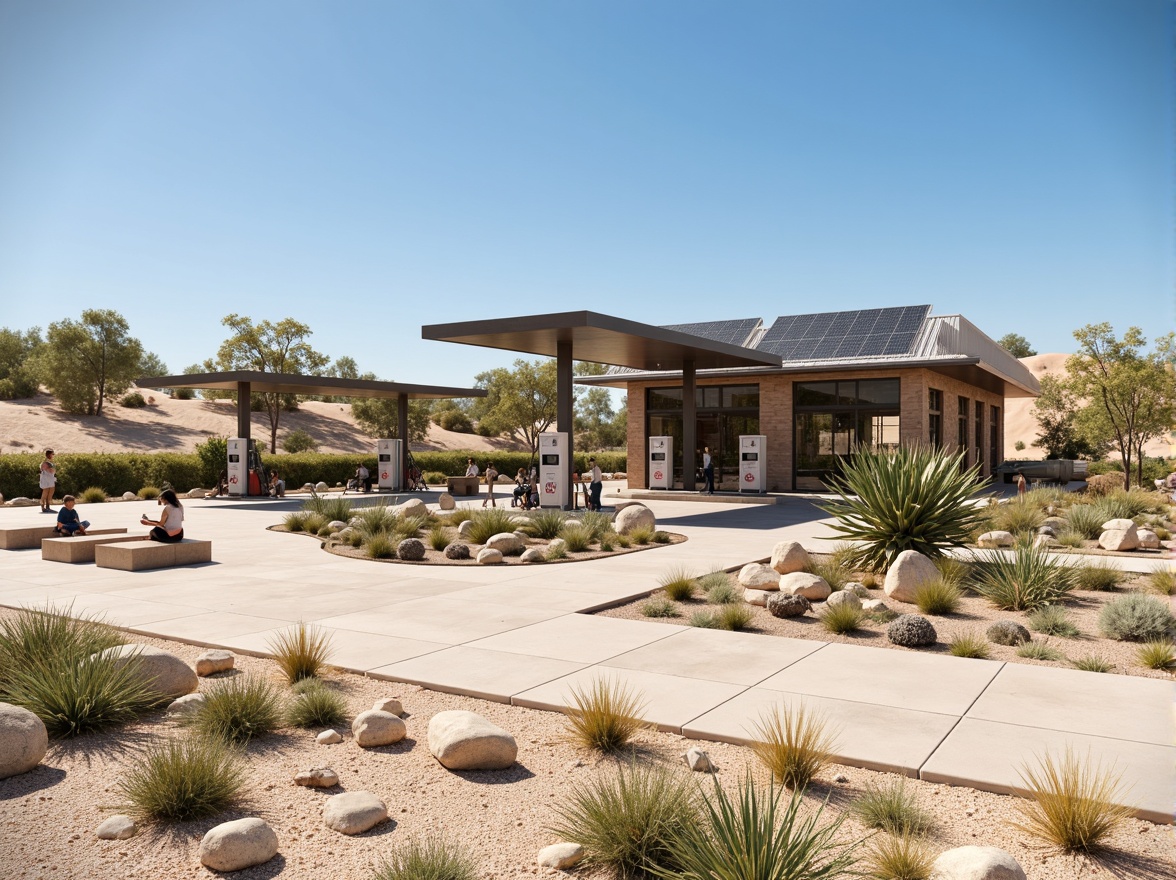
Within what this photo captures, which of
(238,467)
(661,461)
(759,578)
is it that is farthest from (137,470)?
(759,578)

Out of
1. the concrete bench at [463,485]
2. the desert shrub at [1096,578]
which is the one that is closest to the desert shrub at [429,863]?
the desert shrub at [1096,578]

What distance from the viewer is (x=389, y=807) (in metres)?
4.65

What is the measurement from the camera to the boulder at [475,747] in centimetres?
514

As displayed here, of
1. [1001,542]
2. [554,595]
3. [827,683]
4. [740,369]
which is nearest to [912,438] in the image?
[740,369]

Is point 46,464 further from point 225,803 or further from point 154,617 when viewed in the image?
point 225,803

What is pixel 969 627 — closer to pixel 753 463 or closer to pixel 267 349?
pixel 753 463

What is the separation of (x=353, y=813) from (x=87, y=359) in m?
71.9

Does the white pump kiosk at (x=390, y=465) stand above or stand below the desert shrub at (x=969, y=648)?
above

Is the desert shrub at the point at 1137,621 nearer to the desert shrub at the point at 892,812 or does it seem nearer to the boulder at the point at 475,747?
the desert shrub at the point at 892,812

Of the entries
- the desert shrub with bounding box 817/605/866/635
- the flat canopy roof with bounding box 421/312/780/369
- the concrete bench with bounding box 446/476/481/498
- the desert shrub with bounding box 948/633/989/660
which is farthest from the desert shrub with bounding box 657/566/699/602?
the concrete bench with bounding box 446/476/481/498

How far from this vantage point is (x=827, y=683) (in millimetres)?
6840

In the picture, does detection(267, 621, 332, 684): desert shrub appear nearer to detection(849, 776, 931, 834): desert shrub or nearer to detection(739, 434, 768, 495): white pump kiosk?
detection(849, 776, 931, 834): desert shrub

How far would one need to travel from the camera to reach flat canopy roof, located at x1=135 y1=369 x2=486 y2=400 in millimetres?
31219

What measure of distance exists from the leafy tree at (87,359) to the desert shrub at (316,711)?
69.1 m
